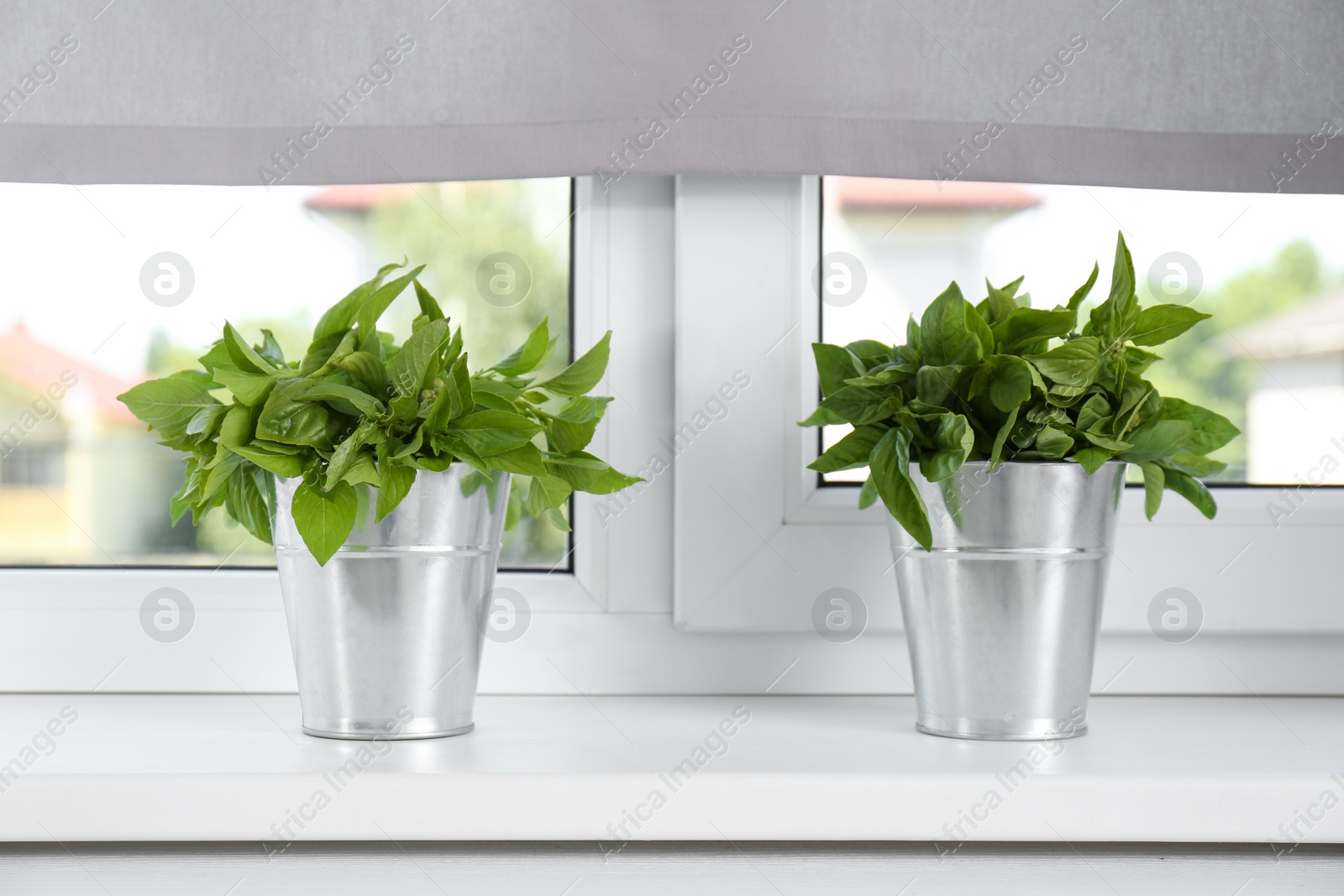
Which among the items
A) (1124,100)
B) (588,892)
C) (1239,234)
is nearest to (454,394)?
(588,892)

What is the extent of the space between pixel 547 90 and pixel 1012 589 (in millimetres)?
485

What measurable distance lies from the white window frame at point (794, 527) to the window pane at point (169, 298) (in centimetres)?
13

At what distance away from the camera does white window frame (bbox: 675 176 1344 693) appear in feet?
2.81

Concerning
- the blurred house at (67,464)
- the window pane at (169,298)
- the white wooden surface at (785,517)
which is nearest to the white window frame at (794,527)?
the white wooden surface at (785,517)

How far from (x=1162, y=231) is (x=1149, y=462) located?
1.00 ft

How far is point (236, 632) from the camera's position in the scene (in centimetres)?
87

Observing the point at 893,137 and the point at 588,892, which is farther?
the point at 893,137

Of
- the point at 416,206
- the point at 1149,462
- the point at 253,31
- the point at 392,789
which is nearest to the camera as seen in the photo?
the point at 392,789

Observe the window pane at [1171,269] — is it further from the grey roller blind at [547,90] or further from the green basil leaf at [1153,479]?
the green basil leaf at [1153,479]

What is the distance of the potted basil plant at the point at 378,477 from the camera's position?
0.61 m

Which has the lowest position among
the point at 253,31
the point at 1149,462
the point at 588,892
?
the point at 588,892

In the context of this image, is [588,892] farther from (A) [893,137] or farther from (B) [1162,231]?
(B) [1162,231]

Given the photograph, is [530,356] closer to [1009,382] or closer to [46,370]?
[1009,382]

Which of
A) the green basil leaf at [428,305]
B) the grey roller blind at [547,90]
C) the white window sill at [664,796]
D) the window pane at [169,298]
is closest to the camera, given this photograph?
the white window sill at [664,796]
